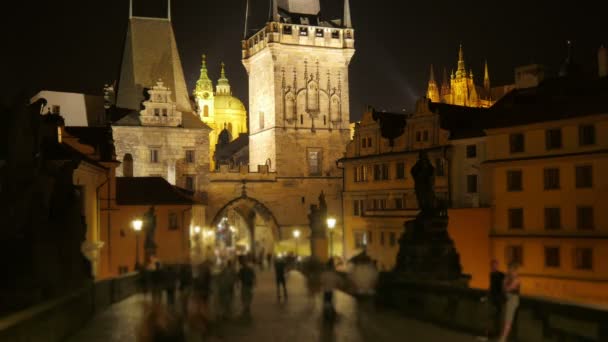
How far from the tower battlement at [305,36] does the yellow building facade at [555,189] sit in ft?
93.2

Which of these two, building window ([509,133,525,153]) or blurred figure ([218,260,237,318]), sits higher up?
building window ([509,133,525,153])

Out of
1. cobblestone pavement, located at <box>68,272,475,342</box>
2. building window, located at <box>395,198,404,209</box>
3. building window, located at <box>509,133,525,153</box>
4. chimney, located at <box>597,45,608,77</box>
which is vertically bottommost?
cobblestone pavement, located at <box>68,272,475,342</box>

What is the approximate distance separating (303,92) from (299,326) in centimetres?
5016

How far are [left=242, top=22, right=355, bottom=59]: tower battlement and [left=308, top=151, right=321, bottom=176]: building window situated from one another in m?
8.07

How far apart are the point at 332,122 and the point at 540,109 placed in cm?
2984

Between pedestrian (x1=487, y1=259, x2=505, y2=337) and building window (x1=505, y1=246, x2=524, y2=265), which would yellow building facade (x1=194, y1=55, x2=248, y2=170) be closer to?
building window (x1=505, y1=246, x2=524, y2=265)

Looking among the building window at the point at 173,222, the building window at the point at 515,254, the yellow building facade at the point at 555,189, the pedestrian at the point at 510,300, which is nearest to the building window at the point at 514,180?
the yellow building facade at the point at 555,189

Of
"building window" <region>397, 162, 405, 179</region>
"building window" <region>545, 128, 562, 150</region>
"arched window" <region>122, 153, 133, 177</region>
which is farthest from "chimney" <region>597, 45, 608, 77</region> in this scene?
"arched window" <region>122, 153, 133, 177</region>

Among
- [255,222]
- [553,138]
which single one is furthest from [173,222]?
[255,222]

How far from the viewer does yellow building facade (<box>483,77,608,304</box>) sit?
3359 cm

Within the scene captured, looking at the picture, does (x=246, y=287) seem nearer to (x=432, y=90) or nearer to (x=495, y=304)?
(x=495, y=304)

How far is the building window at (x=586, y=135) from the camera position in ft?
112

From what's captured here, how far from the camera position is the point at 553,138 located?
35.7 metres

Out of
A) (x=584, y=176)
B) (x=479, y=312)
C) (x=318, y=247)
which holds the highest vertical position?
(x=584, y=176)
